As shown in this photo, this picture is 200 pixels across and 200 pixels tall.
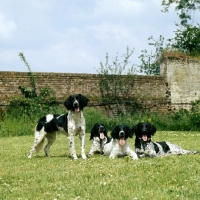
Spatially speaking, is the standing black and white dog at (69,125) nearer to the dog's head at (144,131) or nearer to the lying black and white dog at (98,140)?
the lying black and white dog at (98,140)

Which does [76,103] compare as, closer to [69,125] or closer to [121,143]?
[69,125]

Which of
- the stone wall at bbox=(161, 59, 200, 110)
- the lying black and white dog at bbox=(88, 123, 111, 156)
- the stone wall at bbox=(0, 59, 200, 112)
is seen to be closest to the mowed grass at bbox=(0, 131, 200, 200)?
the lying black and white dog at bbox=(88, 123, 111, 156)

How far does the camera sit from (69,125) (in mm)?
10883

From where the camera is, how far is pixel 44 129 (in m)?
11.6

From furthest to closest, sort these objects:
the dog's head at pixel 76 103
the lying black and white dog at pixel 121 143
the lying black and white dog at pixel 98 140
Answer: the lying black and white dog at pixel 98 140 < the dog's head at pixel 76 103 < the lying black and white dog at pixel 121 143

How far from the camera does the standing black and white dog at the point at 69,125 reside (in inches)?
425

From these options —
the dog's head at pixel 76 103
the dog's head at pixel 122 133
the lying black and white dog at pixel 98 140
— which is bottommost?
the lying black and white dog at pixel 98 140

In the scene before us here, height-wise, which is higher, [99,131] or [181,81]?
[181,81]

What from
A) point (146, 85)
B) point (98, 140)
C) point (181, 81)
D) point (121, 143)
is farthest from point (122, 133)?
point (181, 81)

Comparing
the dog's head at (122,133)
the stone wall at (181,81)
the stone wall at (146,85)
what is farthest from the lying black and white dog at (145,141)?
the stone wall at (181,81)

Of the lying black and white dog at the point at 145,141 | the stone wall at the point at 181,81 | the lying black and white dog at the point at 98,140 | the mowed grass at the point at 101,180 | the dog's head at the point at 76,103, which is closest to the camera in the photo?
the mowed grass at the point at 101,180

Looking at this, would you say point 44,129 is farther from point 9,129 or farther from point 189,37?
point 189,37

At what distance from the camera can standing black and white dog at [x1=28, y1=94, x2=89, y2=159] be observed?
1080cm

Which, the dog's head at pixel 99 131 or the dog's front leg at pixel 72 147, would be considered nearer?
the dog's front leg at pixel 72 147
